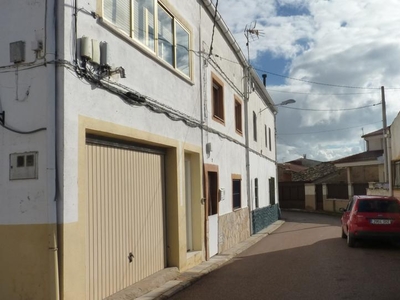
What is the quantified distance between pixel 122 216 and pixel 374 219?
829 cm

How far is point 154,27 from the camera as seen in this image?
8344 mm

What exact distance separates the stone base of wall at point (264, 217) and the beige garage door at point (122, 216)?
9.69 meters

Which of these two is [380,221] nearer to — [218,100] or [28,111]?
[218,100]

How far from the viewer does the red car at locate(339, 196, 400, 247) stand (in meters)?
12.5

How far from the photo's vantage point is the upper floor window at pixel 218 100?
43.1 feet

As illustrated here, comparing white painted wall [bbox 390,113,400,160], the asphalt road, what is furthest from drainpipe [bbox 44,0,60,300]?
white painted wall [bbox 390,113,400,160]

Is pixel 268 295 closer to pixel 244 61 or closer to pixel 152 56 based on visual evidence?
pixel 152 56

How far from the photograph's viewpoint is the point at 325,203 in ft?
106

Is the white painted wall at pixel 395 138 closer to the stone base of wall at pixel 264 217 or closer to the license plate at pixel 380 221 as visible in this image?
the stone base of wall at pixel 264 217

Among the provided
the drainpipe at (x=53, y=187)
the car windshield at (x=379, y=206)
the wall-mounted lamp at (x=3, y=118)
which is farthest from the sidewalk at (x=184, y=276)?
the car windshield at (x=379, y=206)

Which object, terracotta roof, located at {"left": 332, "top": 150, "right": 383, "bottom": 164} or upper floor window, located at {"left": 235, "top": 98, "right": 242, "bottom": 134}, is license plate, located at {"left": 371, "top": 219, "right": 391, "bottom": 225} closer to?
upper floor window, located at {"left": 235, "top": 98, "right": 242, "bottom": 134}

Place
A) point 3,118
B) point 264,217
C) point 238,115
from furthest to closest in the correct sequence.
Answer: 1. point 264,217
2. point 238,115
3. point 3,118

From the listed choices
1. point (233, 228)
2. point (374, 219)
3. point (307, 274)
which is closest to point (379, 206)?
point (374, 219)

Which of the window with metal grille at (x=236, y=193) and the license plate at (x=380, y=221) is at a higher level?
the window with metal grille at (x=236, y=193)
